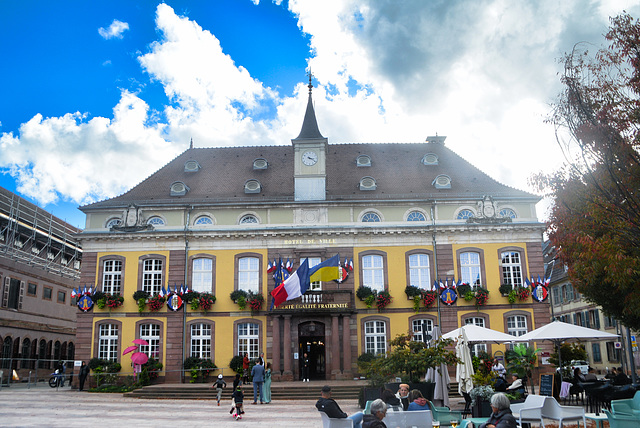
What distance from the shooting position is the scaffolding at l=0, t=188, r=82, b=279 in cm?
4153

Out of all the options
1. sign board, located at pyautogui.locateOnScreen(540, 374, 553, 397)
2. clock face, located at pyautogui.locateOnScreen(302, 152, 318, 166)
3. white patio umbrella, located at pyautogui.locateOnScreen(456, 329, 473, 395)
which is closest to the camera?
white patio umbrella, located at pyautogui.locateOnScreen(456, 329, 473, 395)

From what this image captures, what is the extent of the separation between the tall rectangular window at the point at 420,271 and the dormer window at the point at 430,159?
21.8 ft

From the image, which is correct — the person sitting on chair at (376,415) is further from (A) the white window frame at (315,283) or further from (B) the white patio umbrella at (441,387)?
(A) the white window frame at (315,283)

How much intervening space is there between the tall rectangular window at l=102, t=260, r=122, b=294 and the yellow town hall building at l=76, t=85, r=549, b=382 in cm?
6

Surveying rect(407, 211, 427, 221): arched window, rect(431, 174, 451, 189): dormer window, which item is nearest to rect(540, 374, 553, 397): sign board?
rect(407, 211, 427, 221): arched window

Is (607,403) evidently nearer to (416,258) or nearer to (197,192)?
(416,258)

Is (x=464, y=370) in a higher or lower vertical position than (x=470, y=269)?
lower

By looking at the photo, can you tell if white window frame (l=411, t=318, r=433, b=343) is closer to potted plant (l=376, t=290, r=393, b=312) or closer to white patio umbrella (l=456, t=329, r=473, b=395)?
potted plant (l=376, t=290, r=393, b=312)

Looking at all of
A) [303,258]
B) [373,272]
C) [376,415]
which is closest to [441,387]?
[376,415]

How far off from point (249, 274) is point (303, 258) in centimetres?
314

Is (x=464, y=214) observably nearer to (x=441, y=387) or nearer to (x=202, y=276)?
(x=202, y=276)

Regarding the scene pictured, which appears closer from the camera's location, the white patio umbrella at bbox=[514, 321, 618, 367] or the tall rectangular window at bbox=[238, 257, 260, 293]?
the white patio umbrella at bbox=[514, 321, 618, 367]

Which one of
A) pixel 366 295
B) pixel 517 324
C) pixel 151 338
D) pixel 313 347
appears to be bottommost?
pixel 313 347

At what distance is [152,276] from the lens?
1247 inches
